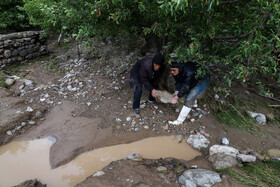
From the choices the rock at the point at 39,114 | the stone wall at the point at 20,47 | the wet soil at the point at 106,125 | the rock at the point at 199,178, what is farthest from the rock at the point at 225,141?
the stone wall at the point at 20,47

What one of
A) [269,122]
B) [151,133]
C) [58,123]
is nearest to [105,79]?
[58,123]

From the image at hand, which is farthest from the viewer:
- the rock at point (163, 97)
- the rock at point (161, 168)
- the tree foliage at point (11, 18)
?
the tree foliage at point (11, 18)

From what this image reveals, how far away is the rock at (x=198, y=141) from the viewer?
361 cm

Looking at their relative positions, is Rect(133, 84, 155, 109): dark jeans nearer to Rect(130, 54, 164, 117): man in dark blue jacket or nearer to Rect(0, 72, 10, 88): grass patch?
Rect(130, 54, 164, 117): man in dark blue jacket

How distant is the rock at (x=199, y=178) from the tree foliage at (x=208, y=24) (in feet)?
4.82

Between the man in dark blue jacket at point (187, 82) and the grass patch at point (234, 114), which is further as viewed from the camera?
the grass patch at point (234, 114)

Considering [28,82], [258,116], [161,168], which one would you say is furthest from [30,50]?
[258,116]

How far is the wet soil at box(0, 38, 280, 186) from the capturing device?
319 centimetres

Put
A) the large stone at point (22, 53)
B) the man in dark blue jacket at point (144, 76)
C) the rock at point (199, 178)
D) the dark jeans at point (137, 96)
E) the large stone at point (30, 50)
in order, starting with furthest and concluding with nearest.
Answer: the large stone at point (30, 50) < the large stone at point (22, 53) < the dark jeans at point (137, 96) < the man in dark blue jacket at point (144, 76) < the rock at point (199, 178)

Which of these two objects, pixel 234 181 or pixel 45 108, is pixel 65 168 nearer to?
pixel 45 108

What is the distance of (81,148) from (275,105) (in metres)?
4.59

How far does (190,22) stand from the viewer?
10.8 feet

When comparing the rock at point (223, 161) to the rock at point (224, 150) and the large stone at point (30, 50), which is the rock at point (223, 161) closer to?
the rock at point (224, 150)

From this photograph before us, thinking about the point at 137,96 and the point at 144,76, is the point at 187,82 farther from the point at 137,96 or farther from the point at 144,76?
the point at 137,96
